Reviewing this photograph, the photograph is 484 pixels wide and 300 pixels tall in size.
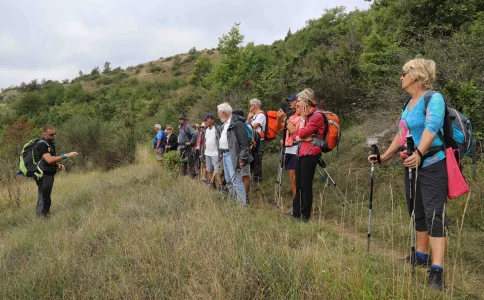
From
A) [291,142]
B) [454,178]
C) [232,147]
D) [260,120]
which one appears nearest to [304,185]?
[291,142]

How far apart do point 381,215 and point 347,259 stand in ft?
8.99

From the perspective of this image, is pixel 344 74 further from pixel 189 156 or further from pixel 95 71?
pixel 95 71

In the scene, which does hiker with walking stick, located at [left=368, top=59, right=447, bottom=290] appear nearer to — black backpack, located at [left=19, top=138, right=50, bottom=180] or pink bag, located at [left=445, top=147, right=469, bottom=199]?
pink bag, located at [left=445, top=147, right=469, bottom=199]

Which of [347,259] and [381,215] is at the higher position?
Answer: [347,259]

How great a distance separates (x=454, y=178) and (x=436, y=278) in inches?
33.4

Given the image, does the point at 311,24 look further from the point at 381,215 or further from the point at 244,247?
the point at 244,247

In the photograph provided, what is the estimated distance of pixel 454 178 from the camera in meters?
2.79

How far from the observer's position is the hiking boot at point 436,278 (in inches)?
105

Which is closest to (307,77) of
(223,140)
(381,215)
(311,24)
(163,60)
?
(223,140)

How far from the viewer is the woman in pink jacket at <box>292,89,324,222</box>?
182 inches

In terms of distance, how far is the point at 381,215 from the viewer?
5.21 m

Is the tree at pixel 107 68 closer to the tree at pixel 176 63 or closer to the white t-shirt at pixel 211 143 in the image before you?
the tree at pixel 176 63

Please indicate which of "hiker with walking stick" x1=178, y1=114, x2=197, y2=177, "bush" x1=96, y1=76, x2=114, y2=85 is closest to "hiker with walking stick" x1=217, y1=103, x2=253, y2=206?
"hiker with walking stick" x1=178, y1=114, x2=197, y2=177

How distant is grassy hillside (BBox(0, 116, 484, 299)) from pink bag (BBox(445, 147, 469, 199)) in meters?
0.35
